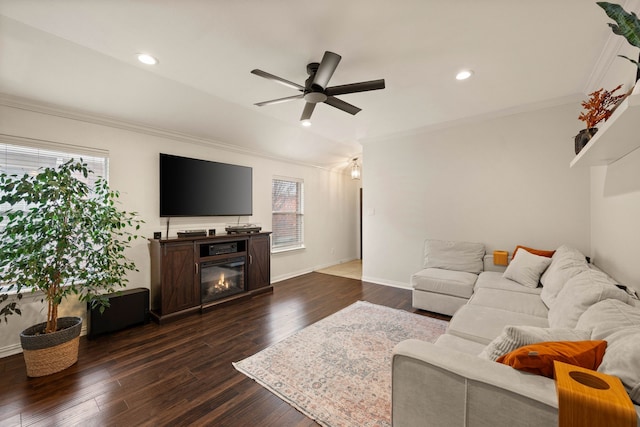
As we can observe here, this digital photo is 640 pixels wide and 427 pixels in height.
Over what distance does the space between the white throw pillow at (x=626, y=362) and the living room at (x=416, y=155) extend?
1421 millimetres

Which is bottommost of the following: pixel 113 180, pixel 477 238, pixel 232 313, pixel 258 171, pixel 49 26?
pixel 232 313

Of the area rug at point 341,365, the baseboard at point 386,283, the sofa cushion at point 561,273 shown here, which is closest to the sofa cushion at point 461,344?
the area rug at point 341,365

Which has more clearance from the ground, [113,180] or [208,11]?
[208,11]

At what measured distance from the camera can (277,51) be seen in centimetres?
225

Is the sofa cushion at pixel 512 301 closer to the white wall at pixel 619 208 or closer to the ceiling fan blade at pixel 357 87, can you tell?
the white wall at pixel 619 208

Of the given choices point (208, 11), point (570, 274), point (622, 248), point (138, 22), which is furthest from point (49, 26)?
point (622, 248)

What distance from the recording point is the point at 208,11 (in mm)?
1802

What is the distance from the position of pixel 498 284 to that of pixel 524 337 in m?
2.03

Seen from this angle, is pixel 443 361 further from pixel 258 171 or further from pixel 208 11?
pixel 258 171

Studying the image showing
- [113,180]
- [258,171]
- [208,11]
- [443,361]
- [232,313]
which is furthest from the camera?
[258,171]

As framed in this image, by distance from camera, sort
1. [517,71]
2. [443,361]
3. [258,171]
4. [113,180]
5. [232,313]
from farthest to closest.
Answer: [258,171] < [232,313] < [113,180] < [517,71] < [443,361]

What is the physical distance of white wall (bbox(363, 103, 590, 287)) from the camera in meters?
3.25

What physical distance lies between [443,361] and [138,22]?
2.87 metres

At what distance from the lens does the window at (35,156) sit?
98.0 inches
